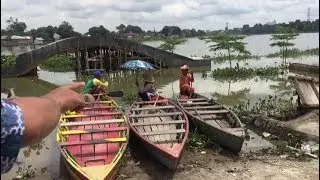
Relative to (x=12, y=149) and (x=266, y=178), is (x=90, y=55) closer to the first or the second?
(x=266, y=178)

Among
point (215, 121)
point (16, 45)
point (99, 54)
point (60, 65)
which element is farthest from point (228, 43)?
point (215, 121)

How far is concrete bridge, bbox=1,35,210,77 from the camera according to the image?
97.0 feet

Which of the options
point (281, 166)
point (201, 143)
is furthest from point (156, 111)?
point (281, 166)

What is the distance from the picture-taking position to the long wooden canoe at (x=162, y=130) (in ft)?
24.5

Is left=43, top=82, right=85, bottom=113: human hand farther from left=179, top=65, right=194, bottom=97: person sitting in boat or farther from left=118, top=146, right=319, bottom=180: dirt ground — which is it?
left=179, top=65, right=194, bottom=97: person sitting in boat

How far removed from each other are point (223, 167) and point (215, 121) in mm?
2427

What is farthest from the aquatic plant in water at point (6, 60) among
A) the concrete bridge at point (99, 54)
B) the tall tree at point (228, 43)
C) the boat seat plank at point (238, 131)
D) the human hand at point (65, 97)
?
the tall tree at point (228, 43)

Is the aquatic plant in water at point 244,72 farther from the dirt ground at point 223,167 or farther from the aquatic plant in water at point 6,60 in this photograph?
the dirt ground at point 223,167

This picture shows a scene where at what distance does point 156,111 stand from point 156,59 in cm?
2165

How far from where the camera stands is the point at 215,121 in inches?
415

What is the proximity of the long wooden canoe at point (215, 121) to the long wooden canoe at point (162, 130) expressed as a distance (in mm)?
522

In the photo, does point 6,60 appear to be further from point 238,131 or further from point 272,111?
point 272,111

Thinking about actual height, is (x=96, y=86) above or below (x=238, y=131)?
above

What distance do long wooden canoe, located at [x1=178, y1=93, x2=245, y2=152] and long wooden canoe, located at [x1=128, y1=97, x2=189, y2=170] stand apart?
20.5 inches
